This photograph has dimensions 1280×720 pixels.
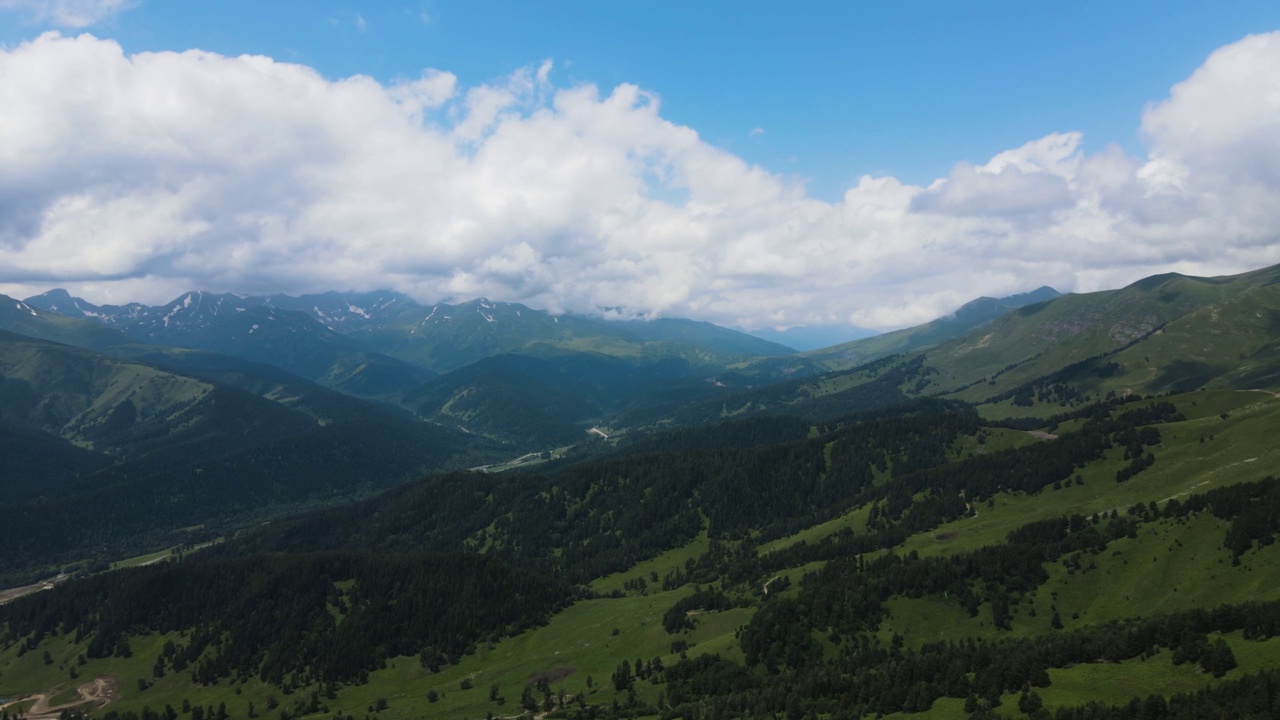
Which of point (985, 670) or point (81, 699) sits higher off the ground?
point (985, 670)

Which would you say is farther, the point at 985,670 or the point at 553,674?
the point at 553,674

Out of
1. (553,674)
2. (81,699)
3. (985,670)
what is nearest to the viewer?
(985,670)

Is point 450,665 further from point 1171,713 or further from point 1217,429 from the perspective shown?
point 1217,429

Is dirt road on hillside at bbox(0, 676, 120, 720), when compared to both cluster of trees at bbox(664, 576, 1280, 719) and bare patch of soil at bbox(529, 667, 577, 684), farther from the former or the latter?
cluster of trees at bbox(664, 576, 1280, 719)

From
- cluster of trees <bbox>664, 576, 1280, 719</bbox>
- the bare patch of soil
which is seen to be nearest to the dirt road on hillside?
the bare patch of soil

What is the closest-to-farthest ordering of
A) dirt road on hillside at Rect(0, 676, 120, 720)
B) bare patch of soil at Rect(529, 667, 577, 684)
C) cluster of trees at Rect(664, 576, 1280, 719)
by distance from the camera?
cluster of trees at Rect(664, 576, 1280, 719), bare patch of soil at Rect(529, 667, 577, 684), dirt road on hillside at Rect(0, 676, 120, 720)

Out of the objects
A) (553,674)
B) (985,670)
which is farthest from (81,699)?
(985,670)

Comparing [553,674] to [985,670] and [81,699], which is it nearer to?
[985,670]

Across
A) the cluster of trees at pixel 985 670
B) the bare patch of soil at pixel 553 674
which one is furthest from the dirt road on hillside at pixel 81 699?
the cluster of trees at pixel 985 670

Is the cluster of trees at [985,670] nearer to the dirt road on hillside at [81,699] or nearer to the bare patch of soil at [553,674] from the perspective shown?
the bare patch of soil at [553,674]

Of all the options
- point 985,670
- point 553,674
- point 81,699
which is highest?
point 985,670

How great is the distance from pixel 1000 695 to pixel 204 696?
196 metres

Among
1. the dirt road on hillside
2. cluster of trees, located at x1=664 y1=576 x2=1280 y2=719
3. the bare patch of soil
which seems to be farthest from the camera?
the dirt road on hillside

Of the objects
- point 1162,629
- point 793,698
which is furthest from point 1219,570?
point 793,698
